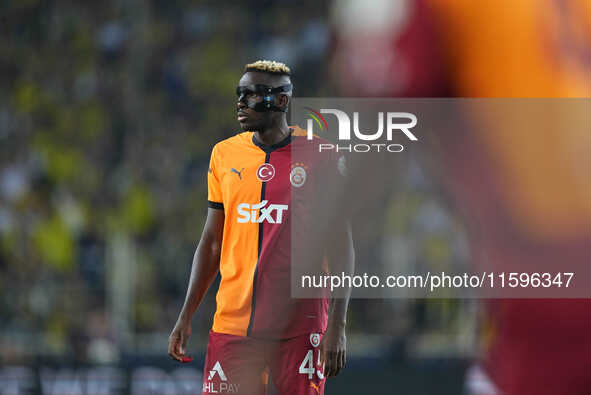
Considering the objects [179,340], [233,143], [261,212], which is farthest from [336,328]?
[233,143]

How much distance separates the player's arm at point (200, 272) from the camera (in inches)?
139

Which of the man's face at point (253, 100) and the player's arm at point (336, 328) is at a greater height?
the man's face at point (253, 100)

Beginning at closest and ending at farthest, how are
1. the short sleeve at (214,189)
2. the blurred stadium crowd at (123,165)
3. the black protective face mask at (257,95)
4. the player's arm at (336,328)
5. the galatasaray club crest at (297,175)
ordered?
the player's arm at (336,328), the black protective face mask at (257,95), the galatasaray club crest at (297,175), the short sleeve at (214,189), the blurred stadium crowd at (123,165)

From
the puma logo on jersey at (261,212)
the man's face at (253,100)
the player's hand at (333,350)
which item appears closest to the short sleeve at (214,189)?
the puma logo on jersey at (261,212)

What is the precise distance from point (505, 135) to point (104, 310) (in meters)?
7.43

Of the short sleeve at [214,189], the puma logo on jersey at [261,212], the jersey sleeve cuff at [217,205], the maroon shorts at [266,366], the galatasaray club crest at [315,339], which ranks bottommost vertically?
the maroon shorts at [266,366]

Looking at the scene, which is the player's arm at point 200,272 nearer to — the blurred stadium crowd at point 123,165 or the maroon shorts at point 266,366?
the maroon shorts at point 266,366

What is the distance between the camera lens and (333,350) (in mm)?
3043

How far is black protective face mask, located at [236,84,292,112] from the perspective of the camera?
3.34 metres

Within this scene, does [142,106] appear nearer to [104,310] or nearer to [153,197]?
[153,197]

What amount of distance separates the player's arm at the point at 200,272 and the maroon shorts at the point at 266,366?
16cm

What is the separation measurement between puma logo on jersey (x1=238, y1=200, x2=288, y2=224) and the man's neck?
28cm

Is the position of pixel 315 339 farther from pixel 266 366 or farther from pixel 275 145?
pixel 275 145

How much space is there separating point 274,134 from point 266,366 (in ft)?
3.01
